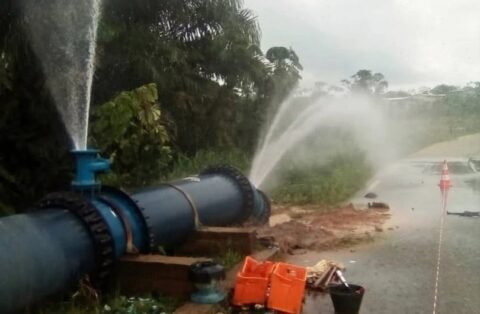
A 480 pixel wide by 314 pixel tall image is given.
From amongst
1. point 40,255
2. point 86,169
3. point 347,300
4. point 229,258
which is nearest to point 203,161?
point 229,258

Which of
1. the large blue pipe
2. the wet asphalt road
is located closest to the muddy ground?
the wet asphalt road

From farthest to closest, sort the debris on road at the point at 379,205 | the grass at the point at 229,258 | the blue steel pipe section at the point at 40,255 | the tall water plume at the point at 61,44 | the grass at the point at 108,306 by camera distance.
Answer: the debris on road at the point at 379,205 < the tall water plume at the point at 61,44 < the grass at the point at 229,258 < the grass at the point at 108,306 < the blue steel pipe section at the point at 40,255

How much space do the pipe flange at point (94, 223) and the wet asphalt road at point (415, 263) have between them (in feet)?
5.65

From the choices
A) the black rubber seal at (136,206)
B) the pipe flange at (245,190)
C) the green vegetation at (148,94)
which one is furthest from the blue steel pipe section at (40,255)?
the pipe flange at (245,190)

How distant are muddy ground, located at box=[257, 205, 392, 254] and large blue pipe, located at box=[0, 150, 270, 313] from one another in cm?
142

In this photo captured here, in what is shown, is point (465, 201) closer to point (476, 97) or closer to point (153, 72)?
point (153, 72)

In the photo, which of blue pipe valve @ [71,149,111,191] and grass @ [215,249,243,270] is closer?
blue pipe valve @ [71,149,111,191]

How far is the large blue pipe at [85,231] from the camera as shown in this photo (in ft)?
13.2

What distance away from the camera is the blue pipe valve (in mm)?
4941

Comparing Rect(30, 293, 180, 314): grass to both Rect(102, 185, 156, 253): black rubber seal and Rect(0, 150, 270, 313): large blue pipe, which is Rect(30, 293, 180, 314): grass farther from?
Rect(102, 185, 156, 253): black rubber seal

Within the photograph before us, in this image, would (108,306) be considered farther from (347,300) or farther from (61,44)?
(61,44)

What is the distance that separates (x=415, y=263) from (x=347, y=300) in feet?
7.71

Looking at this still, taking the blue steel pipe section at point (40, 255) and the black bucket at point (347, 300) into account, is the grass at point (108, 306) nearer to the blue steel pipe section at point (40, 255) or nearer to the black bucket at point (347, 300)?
the blue steel pipe section at point (40, 255)

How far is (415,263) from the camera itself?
6676 millimetres
